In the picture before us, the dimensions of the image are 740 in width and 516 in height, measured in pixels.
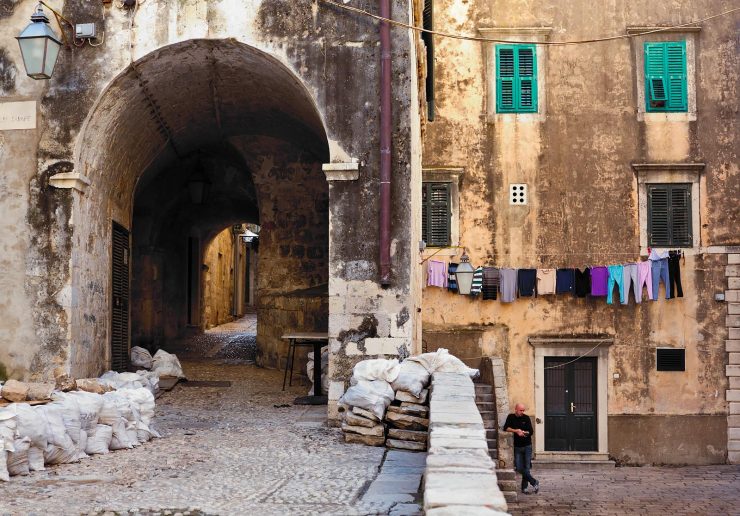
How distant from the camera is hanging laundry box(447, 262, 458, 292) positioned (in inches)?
680

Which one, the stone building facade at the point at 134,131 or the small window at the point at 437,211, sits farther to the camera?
the small window at the point at 437,211

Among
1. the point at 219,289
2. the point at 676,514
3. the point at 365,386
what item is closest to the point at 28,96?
the point at 365,386

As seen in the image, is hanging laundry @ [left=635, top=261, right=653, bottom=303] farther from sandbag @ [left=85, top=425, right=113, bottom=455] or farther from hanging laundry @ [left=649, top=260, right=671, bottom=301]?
sandbag @ [left=85, top=425, right=113, bottom=455]

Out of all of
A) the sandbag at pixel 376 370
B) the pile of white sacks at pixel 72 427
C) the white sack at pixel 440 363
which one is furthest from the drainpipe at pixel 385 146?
the pile of white sacks at pixel 72 427

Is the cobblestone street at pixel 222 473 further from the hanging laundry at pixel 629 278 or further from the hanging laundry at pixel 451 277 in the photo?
the hanging laundry at pixel 629 278

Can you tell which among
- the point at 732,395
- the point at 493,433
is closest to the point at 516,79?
the point at 732,395

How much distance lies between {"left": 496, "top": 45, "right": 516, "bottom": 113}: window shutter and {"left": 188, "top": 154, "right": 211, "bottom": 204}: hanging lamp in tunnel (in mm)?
5764

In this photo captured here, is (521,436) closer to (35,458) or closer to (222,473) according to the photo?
(222,473)

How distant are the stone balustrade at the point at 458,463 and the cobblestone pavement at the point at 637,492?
5718mm

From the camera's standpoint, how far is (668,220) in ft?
57.4

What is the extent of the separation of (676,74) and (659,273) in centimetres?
386

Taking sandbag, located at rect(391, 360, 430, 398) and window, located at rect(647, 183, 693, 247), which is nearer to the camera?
sandbag, located at rect(391, 360, 430, 398)

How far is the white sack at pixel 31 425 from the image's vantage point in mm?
7359

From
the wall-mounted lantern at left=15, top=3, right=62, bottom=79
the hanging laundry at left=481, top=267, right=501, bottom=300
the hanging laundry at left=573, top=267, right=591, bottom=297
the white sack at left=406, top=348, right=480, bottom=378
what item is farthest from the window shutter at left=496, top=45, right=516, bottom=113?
the wall-mounted lantern at left=15, top=3, right=62, bottom=79
